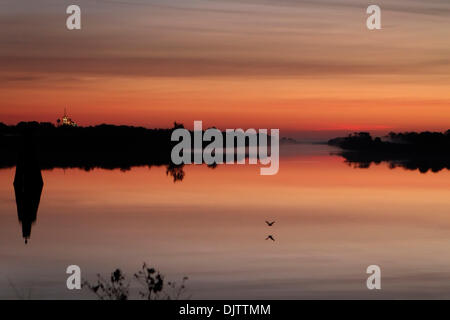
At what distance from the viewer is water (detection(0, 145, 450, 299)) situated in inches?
830

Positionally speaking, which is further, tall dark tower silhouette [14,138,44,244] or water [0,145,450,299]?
tall dark tower silhouette [14,138,44,244]

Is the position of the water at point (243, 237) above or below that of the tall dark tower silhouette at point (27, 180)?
below

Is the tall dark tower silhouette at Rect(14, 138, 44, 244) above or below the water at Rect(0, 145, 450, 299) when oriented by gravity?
above

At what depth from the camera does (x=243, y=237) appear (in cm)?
3047

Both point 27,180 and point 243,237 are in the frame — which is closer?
point 243,237

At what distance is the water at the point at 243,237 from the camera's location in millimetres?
21078

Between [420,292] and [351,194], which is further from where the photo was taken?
[351,194]

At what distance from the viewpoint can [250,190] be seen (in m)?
52.3

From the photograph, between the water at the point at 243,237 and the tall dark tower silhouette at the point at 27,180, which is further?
the tall dark tower silhouette at the point at 27,180

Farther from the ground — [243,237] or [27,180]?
[27,180]
